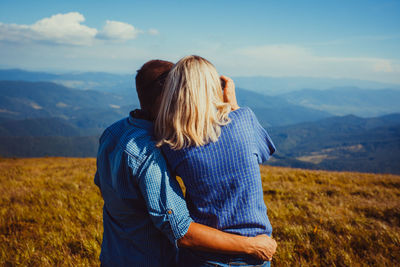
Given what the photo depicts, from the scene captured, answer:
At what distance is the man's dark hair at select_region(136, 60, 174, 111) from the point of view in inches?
69.0

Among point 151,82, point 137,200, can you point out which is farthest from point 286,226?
point 151,82

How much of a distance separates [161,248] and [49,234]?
126 inches

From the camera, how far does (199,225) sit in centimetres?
159

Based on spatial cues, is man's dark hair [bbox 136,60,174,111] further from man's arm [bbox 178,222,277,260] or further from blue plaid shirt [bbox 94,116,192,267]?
man's arm [bbox 178,222,277,260]

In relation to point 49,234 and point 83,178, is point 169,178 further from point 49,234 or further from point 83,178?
point 83,178

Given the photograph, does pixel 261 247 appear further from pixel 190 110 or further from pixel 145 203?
pixel 190 110

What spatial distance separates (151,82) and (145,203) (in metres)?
0.90

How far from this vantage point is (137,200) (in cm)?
171

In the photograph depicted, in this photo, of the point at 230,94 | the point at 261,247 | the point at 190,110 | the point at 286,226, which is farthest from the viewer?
the point at 286,226

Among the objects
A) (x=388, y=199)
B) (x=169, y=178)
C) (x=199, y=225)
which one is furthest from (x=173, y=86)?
(x=388, y=199)

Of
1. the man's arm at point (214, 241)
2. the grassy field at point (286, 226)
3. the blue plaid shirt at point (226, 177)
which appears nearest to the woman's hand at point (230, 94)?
the blue plaid shirt at point (226, 177)

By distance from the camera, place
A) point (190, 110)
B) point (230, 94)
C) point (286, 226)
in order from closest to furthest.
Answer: point (190, 110) → point (230, 94) → point (286, 226)

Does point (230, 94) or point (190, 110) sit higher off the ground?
point (230, 94)

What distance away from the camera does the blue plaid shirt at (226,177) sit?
153 cm
